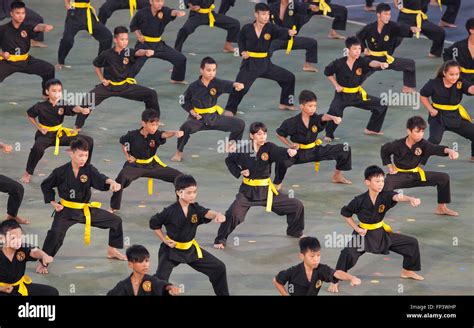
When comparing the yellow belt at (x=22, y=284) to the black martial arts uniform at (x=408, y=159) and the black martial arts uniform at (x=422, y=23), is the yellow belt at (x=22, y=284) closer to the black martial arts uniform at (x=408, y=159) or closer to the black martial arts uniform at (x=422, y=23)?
the black martial arts uniform at (x=408, y=159)

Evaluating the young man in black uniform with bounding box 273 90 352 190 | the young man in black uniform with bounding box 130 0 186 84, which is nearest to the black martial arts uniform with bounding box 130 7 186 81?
the young man in black uniform with bounding box 130 0 186 84

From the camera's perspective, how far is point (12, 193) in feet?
48.8

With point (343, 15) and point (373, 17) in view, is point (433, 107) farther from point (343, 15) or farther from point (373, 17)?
point (373, 17)

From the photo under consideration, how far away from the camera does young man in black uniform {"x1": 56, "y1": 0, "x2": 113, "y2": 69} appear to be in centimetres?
2012

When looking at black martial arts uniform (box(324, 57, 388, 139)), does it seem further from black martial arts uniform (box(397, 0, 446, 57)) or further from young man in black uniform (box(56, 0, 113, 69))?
young man in black uniform (box(56, 0, 113, 69))

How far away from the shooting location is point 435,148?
50.3 ft

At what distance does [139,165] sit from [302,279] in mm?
3671

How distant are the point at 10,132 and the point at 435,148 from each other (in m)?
5.96

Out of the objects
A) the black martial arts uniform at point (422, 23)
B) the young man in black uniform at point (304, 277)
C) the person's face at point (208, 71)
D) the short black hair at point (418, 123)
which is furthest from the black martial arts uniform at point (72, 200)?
the black martial arts uniform at point (422, 23)

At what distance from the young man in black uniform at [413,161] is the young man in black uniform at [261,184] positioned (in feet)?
3.83

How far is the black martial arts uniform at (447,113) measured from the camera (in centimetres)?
1698

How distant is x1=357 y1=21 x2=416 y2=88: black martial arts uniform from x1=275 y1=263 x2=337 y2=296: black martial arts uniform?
23.2 feet

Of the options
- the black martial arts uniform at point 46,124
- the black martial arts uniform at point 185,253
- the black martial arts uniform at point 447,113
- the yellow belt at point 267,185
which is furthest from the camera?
the black martial arts uniform at point 447,113
